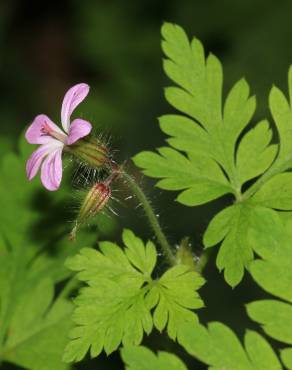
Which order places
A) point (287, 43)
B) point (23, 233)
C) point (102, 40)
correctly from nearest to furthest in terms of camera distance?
point (23, 233), point (287, 43), point (102, 40)

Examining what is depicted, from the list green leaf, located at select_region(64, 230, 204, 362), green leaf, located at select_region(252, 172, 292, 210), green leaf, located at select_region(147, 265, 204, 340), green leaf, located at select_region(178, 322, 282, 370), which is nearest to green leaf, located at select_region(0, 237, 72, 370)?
green leaf, located at select_region(64, 230, 204, 362)

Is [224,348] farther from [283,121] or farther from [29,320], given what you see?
[29,320]

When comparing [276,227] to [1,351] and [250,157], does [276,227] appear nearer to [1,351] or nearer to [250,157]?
[250,157]

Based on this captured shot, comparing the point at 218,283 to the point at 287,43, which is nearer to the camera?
the point at 218,283

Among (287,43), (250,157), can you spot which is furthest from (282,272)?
(287,43)

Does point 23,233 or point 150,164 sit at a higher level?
point 150,164

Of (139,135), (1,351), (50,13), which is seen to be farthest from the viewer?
(50,13)
